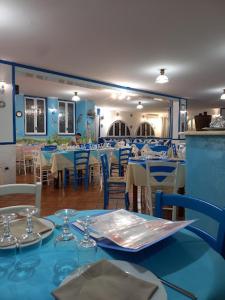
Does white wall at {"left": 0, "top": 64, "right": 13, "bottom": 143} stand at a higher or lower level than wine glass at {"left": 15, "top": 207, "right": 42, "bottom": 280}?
higher

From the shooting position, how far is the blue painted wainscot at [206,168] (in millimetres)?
2079

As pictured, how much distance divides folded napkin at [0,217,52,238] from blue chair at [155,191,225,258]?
1.87 ft

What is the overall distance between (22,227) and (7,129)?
15.2 feet

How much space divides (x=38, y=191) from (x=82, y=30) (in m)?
2.96

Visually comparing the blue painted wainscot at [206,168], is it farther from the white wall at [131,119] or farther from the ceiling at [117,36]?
the white wall at [131,119]

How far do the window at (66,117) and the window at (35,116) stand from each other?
0.80m

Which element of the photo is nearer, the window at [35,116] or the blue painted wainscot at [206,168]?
the blue painted wainscot at [206,168]

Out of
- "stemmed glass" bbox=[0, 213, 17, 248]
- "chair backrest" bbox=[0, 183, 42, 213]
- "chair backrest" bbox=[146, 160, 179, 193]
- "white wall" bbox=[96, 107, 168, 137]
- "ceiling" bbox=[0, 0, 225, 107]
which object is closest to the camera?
Answer: "stemmed glass" bbox=[0, 213, 17, 248]

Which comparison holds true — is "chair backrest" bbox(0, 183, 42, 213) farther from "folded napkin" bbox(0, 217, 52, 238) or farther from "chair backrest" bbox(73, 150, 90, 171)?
"chair backrest" bbox(73, 150, 90, 171)

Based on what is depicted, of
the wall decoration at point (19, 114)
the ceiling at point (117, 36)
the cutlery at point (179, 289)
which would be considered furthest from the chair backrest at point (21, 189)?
the wall decoration at point (19, 114)

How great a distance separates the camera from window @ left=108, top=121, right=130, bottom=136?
15.2m

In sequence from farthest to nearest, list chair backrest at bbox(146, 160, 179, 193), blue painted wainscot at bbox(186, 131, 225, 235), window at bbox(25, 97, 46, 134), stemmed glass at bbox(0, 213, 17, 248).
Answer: window at bbox(25, 97, 46, 134) → chair backrest at bbox(146, 160, 179, 193) → blue painted wainscot at bbox(186, 131, 225, 235) → stemmed glass at bbox(0, 213, 17, 248)

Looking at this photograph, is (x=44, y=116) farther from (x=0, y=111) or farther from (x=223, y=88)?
(x=223, y=88)

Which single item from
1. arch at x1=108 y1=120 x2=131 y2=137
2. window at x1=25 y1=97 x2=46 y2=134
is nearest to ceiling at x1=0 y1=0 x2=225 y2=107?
window at x1=25 y1=97 x2=46 y2=134
